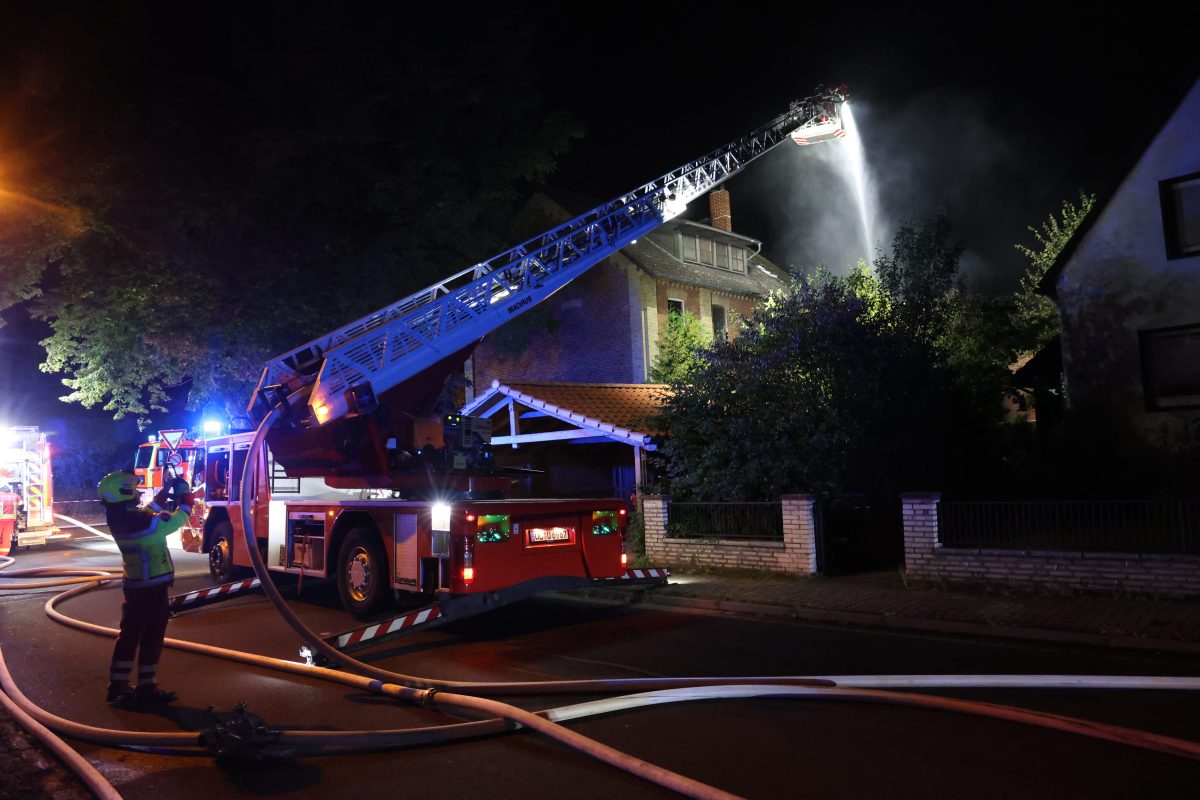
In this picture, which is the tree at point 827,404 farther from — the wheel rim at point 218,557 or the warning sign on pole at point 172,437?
the warning sign on pole at point 172,437

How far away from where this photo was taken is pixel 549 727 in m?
5.05

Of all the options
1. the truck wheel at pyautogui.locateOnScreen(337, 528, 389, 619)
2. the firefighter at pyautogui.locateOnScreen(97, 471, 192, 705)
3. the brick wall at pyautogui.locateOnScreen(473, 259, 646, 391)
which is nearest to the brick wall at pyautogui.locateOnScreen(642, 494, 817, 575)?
the truck wheel at pyautogui.locateOnScreen(337, 528, 389, 619)

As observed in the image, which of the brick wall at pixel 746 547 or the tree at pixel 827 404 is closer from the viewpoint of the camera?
the brick wall at pixel 746 547

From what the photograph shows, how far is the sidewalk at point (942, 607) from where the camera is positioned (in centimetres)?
755

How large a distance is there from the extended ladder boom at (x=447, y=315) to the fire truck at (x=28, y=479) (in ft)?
36.0

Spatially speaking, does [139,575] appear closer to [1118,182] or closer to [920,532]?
[920,532]

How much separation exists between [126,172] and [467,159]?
23.9 feet

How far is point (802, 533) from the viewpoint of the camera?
11484mm

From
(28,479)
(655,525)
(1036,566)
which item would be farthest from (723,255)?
(28,479)

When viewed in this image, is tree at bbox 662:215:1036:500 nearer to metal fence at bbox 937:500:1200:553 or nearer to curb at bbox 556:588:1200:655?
metal fence at bbox 937:500:1200:553

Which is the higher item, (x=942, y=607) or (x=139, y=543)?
(x=139, y=543)

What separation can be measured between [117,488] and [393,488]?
12.4 feet

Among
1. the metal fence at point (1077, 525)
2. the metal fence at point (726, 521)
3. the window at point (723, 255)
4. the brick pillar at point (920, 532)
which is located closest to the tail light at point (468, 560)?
the metal fence at point (726, 521)

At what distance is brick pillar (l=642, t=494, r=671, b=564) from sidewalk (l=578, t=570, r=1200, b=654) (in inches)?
71.6
